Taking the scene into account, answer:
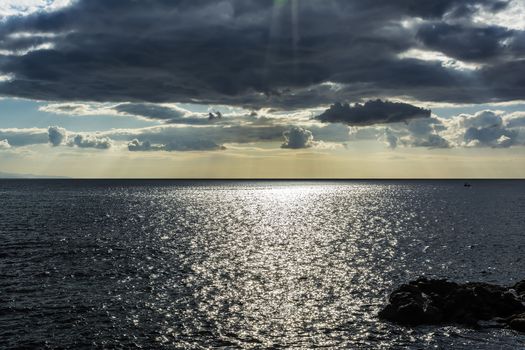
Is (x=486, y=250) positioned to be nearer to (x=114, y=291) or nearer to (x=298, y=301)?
(x=298, y=301)

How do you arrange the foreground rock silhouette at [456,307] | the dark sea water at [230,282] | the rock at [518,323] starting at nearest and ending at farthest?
the dark sea water at [230,282], the rock at [518,323], the foreground rock silhouette at [456,307]

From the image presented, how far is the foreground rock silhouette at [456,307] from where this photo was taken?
40.3 metres

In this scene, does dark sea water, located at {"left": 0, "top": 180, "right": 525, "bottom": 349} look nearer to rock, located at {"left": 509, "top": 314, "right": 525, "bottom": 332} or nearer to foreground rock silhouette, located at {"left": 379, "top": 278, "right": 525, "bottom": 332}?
rock, located at {"left": 509, "top": 314, "right": 525, "bottom": 332}

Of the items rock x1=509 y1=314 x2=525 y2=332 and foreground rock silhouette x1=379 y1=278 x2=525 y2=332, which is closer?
rock x1=509 y1=314 x2=525 y2=332

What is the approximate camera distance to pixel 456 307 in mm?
42375

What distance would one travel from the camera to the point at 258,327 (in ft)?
128

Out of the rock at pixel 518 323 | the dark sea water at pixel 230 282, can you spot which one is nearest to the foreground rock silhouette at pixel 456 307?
the rock at pixel 518 323

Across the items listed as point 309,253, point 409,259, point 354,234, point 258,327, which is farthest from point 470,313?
point 354,234

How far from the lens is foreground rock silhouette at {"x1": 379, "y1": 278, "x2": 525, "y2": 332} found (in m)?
40.3

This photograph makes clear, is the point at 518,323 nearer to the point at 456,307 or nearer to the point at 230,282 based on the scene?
the point at 456,307

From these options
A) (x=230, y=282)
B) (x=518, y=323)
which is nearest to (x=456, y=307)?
(x=518, y=323)

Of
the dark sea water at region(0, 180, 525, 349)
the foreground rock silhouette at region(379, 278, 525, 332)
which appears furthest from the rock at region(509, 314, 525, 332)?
the dark sea water at region(0, 180, 525, 349)

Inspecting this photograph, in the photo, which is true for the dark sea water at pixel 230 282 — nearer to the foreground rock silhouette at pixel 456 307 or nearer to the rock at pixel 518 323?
the rock at pixel 518 323

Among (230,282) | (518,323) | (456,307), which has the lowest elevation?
(230,282)
